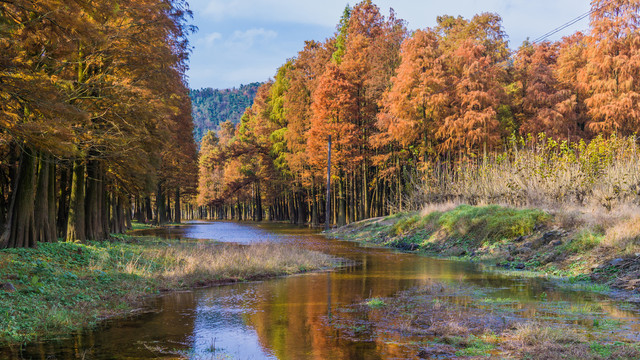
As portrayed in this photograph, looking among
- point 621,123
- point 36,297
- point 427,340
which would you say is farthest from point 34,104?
point 621,123

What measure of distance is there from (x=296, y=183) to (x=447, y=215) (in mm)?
29263

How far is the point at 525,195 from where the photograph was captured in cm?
2339

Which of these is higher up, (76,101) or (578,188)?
(76,101)

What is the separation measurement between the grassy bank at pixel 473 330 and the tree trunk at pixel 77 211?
13443mm

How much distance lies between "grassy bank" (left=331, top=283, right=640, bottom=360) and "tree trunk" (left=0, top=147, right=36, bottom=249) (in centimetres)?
1020

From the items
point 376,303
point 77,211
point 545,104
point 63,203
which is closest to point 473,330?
point 376,303

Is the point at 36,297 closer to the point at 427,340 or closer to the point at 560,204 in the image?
the point at 427,340

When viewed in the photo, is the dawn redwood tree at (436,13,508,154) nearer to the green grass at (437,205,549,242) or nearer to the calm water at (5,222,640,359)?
the green grass at (437,205,549,242)

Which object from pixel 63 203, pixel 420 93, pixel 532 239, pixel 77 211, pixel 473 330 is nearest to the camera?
pixel 473 330

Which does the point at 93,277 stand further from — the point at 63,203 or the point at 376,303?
the point at 63,203

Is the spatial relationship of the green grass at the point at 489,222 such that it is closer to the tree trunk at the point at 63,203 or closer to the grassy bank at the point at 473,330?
the grassy bank at the point at 473,330

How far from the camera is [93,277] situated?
42.4 feet

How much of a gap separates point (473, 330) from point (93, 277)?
9.77 meters

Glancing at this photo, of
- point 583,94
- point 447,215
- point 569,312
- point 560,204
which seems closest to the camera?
point 569,312
